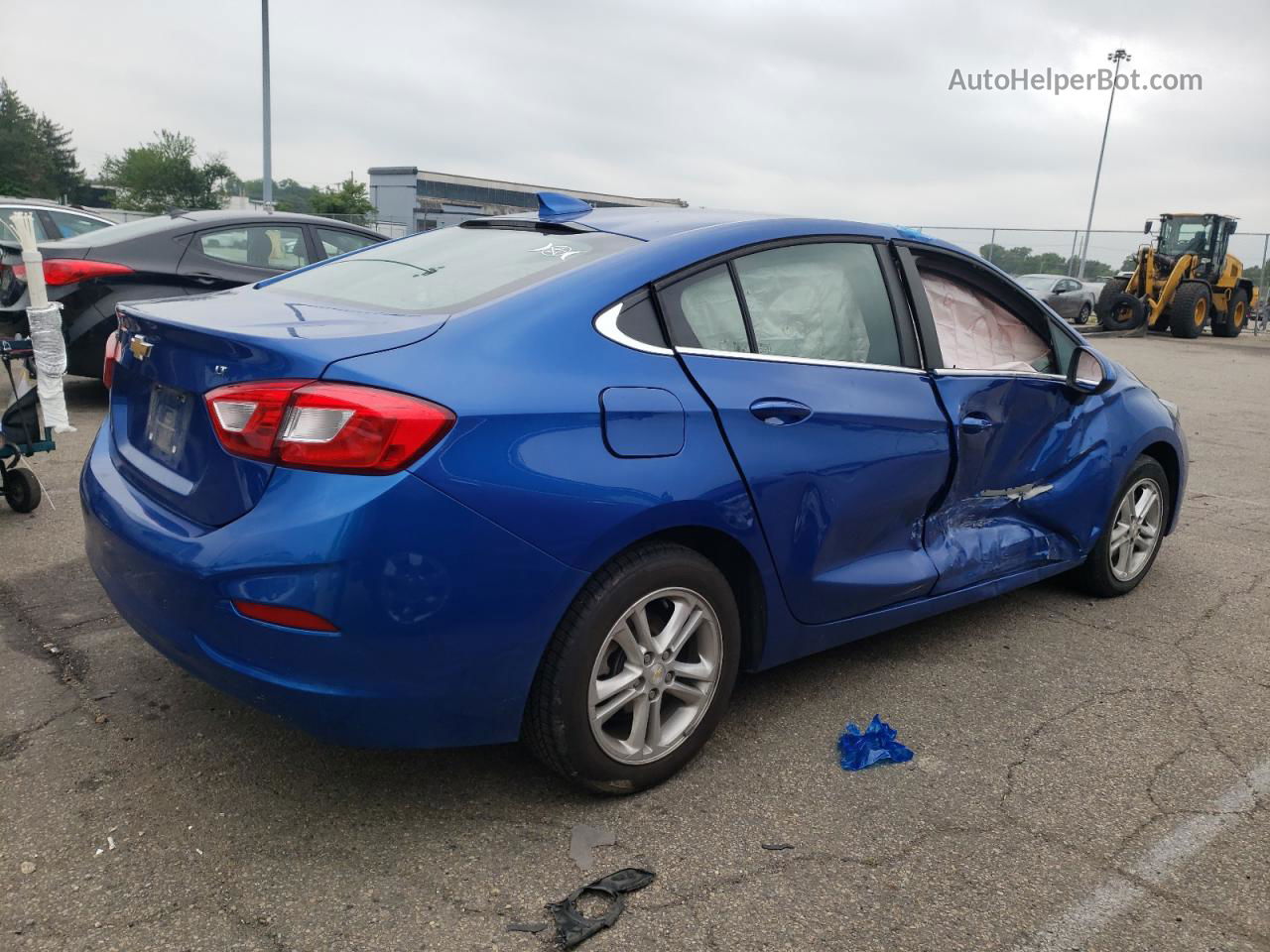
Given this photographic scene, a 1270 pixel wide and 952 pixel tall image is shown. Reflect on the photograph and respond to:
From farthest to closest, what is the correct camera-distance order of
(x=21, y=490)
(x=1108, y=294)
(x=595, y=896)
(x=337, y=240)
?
(x=1108, y=294) → (x=337, y=240) → (x=21, y=490) → (x=595, y=896)

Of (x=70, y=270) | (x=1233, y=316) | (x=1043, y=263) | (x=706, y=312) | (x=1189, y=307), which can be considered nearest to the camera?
(x=706, y=312)

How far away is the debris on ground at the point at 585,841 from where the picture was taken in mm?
2422

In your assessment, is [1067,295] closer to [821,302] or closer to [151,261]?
[151,261]

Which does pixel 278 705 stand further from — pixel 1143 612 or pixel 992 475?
pixel 1143 612

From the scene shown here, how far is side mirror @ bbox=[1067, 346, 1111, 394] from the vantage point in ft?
13.1

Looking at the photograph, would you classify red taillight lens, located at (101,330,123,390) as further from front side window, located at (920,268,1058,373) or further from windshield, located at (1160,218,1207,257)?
windshield, located at (1160,218,1207,257)

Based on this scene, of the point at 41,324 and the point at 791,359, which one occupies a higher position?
the point at 791,359

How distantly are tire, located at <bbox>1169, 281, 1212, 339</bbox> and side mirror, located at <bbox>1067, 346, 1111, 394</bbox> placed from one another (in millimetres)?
22030

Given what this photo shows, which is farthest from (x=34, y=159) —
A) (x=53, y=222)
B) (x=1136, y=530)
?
(x=1136, y=530)

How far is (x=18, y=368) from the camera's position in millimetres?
4832

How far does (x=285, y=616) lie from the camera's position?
2182 millimetres

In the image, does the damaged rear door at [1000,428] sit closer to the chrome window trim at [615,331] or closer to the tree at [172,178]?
the chrome window trim at [615,331]

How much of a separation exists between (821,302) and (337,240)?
6180 mm

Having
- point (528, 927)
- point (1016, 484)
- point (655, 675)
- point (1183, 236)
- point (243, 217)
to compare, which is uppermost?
point (1183, 236)
